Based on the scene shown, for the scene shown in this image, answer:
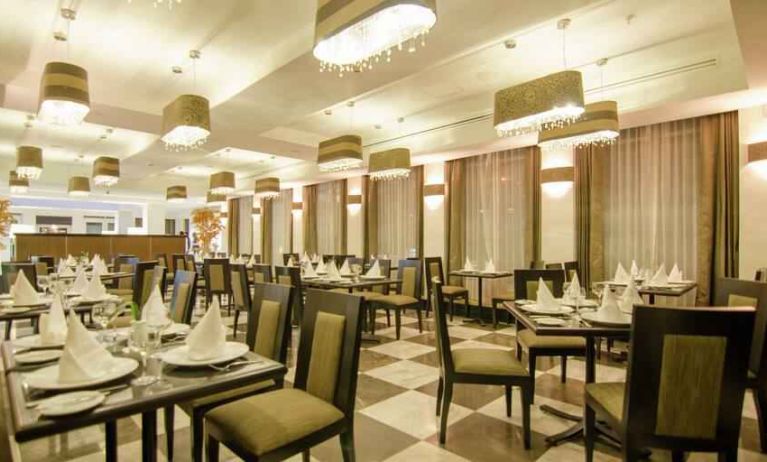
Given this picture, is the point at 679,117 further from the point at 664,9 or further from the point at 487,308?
the point at 487,308

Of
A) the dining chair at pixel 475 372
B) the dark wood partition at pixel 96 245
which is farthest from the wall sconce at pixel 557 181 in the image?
the dark wood partition at pixel 96 245

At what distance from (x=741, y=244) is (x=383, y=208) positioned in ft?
18.9

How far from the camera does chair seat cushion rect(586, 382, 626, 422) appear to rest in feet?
6.18

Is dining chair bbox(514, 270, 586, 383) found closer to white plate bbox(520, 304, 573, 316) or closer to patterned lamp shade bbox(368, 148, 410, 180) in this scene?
white plate bbox(520, 304, 573, 316)

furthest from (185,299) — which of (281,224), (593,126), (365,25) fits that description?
(281,224)

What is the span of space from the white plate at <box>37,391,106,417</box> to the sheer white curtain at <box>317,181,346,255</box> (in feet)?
26.8

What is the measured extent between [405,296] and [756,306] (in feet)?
11.4

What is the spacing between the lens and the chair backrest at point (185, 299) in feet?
9.64

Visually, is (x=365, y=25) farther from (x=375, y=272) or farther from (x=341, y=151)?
(x=375, y=272)

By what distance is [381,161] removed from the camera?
19.0ft

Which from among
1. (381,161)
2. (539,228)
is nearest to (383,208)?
(381,161)

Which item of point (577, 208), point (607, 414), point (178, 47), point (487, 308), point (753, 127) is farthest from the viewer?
point (487, 308)

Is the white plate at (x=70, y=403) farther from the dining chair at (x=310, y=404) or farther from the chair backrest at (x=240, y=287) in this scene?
the chair backrest at (x=240, y=287)

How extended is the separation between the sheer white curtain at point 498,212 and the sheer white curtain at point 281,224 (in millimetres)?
5666
